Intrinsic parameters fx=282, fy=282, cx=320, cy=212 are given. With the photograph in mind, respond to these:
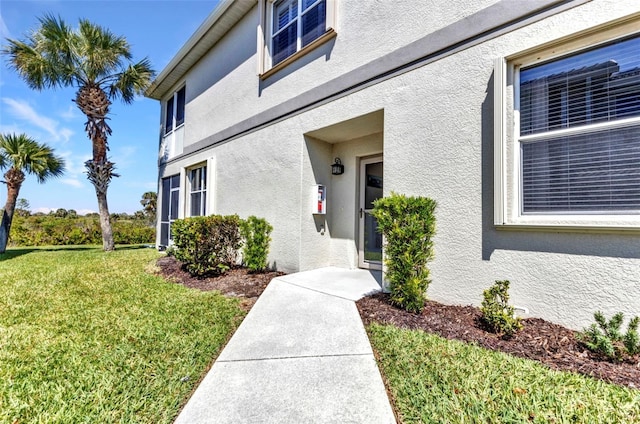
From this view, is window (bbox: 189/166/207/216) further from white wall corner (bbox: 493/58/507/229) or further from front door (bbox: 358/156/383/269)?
white wall corner (bbox: 493/58/507/229)

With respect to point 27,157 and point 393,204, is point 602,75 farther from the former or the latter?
point 27,157

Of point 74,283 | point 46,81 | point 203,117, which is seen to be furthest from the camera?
point 46,81

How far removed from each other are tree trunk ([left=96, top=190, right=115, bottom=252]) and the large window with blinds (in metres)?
14.7

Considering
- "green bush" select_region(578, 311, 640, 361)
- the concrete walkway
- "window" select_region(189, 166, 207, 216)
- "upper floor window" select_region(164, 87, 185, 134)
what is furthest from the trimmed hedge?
"green bush" select_region(578, 311, 640, 361)

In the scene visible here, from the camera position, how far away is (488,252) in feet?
12.2

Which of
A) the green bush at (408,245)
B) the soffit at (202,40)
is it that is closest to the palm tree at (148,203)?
the soffit at (202,40)

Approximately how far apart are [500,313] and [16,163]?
16.9 metres

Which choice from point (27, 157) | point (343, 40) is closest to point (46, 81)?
point (27, 157)

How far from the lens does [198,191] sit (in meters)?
10.4

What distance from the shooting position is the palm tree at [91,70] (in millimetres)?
10617

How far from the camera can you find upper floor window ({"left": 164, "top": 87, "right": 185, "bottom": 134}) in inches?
466

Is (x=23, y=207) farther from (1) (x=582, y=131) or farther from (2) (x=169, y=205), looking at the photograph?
(1) (x=582, y=131)

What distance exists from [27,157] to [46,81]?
3.20 m

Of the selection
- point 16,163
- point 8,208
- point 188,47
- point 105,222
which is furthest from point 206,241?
point 8,208
